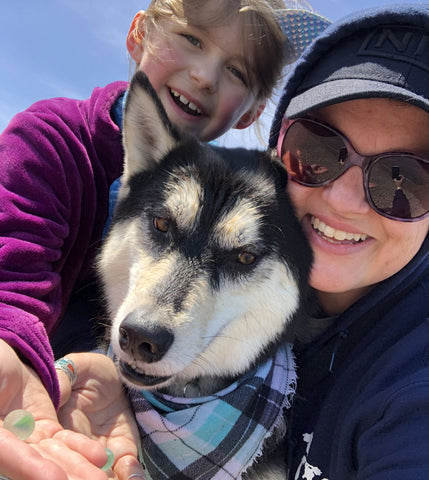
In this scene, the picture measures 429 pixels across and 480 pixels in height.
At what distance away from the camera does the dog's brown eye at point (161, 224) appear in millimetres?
→ 2154

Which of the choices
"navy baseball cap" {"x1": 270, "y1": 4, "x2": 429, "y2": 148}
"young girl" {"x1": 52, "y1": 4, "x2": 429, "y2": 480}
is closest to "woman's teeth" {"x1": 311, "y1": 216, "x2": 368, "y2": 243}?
"young girl" {"x1": 52, "y1": 4, "x2": 429, "y2": 480}

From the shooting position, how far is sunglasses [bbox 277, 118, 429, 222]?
74.5 inches

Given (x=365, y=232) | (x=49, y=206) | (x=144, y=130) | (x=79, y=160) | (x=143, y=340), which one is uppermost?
(x=144, y=130)

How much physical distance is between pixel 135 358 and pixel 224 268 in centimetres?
62

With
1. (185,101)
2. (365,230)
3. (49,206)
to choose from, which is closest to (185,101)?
(185,101)

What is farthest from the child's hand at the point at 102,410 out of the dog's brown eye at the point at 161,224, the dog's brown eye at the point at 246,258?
the dog's brown eye at the point at 246,258

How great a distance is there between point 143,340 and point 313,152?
1206 millimetres

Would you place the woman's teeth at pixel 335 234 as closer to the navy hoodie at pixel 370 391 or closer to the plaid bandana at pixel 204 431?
the navy hoodie at pixel 370 391

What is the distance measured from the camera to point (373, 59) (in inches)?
76.5

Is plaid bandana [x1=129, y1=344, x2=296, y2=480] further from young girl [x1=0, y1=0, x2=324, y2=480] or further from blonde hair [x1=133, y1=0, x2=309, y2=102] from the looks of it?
blonde hair [x1=133, y1=0, x2=309, y2=102]

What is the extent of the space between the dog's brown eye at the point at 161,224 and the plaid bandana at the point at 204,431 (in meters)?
0.85

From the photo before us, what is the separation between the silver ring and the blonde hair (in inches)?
88.9

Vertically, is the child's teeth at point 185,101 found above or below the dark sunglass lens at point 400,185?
above

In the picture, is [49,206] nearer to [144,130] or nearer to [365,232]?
[144,130]
